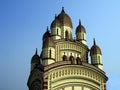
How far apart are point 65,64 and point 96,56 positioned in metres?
5.75

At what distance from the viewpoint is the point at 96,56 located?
116ft

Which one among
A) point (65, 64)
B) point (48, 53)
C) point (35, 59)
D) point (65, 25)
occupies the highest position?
point (65, 25)

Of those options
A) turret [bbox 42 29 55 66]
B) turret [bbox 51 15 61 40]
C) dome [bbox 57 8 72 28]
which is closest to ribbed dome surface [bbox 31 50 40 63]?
turret [bbox 51 15 61 40]

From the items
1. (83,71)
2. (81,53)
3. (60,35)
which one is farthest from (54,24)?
(83,71)

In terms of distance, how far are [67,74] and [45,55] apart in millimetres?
3422

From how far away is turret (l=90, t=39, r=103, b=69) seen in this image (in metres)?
34.8

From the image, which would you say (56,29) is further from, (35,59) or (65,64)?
(65,64)

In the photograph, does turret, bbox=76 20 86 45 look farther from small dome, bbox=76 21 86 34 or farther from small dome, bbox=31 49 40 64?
small dome, bbox=31 49 40 64

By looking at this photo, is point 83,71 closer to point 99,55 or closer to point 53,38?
point 99,55

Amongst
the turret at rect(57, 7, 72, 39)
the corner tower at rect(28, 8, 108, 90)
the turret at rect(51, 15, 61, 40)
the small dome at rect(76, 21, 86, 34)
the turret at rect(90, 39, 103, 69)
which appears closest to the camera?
the corner tower at rect(28, 8, 108, 90)

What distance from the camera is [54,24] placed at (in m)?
37.1

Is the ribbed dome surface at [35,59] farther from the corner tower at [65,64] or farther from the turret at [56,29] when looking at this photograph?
the turret at [56,29]

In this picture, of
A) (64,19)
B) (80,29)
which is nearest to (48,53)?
(64,19)

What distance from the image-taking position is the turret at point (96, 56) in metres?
34.8
